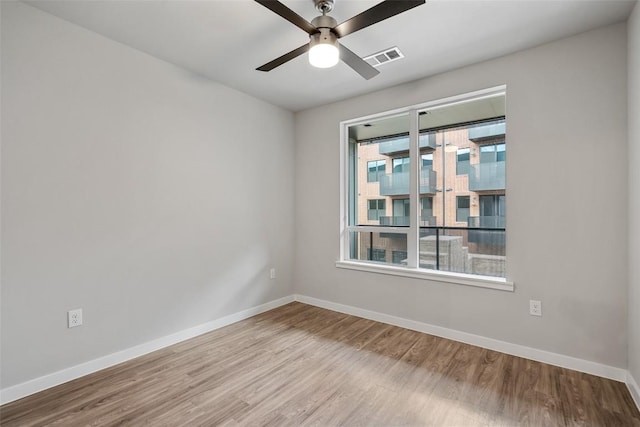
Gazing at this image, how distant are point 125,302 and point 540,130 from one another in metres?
3.72

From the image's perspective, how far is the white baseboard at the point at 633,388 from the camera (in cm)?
194

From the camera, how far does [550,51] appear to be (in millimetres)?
2482

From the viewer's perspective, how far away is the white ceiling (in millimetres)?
2053

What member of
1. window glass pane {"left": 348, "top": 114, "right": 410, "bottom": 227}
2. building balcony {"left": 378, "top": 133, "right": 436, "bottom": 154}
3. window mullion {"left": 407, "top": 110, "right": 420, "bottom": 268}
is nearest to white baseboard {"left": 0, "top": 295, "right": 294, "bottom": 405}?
window glass pane {"left": 348, "top": 114, "right": 410, "bottom": 227}

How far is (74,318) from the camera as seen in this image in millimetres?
2260

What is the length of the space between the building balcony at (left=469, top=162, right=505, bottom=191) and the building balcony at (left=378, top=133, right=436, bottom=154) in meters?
0.50

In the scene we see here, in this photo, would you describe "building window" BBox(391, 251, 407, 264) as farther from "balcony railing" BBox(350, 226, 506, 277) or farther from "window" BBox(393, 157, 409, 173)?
"window" BBox(393, 157, 409, 173)

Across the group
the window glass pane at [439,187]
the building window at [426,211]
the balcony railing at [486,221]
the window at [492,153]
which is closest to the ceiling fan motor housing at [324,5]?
the window glass pane at [439,187]

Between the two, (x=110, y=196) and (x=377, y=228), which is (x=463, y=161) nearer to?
(x=377, y=228)

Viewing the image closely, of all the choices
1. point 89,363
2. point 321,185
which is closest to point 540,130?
point 321,185

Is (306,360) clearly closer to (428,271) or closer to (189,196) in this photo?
(428,271)

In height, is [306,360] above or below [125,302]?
below

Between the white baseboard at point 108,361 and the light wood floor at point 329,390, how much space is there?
0.19 ft

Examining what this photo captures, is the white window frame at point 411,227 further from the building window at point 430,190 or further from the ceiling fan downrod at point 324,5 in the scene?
the ceiling fan downrod at point 324,5
